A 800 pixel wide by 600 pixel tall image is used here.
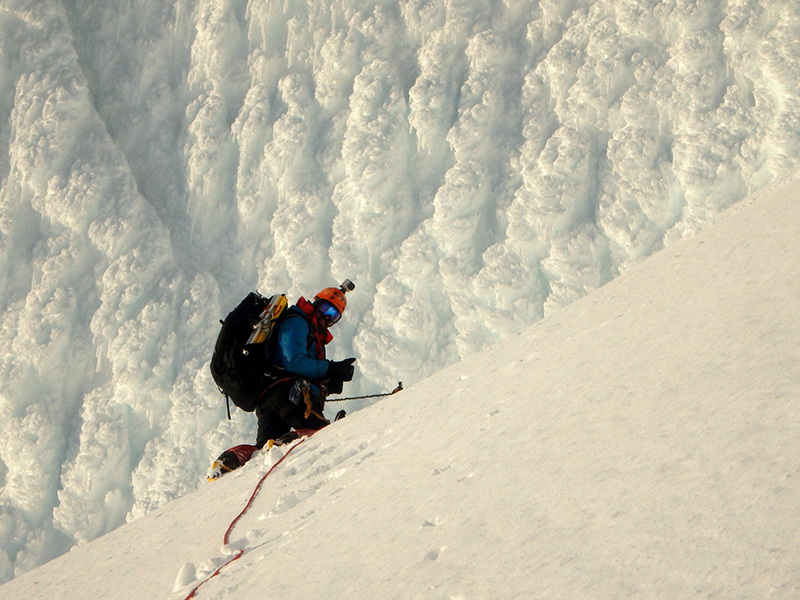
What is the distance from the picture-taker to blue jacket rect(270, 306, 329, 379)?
3703 mm

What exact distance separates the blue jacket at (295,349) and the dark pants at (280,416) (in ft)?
0.38

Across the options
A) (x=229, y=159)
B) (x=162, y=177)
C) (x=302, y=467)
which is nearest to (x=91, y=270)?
(x=162, y=177)

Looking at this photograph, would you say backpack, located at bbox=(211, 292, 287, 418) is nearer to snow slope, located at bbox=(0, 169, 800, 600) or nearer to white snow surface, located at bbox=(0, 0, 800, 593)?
snow slope, located at bbox=(0, 169, 800, 600)

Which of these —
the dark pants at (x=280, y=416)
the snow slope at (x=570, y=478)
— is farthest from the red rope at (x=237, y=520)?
the dark pants at (x=280, y=416)

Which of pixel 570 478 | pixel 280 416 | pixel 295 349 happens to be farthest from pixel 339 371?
pixel 570 478

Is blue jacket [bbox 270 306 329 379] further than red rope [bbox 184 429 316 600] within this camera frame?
Yes

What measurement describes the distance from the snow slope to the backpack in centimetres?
88

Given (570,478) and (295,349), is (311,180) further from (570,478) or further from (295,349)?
(570,478)

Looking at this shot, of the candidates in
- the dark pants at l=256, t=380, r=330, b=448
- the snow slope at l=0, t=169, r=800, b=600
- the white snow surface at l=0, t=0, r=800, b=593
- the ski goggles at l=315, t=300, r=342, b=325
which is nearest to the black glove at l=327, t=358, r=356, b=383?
the dark pants at l=256, t=380, r=330, b=448

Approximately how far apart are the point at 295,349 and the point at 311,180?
384cm

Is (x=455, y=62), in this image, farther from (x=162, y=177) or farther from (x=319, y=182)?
(x=162, y=177)

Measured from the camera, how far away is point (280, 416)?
3.76 metres

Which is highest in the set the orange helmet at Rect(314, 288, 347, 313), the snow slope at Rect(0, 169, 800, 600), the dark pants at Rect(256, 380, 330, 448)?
the orange helmet at Rect(314, 288, 347, 313)

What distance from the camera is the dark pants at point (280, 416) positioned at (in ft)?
12.2
